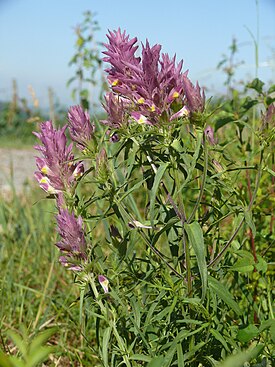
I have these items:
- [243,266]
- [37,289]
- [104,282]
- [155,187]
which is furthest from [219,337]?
[37,289]

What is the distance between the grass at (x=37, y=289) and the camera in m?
2.27

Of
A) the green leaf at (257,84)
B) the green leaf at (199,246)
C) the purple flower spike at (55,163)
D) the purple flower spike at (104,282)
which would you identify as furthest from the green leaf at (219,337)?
the green leaf at (257,84)

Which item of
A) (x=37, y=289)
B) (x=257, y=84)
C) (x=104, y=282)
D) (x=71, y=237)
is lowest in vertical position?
(x=37, y=289)

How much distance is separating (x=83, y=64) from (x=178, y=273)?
493cm

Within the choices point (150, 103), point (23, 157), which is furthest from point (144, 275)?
point (23, 157)

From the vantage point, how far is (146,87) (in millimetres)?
1331

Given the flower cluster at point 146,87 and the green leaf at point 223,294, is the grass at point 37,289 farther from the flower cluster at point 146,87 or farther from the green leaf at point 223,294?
the flower cluster at point 146,87

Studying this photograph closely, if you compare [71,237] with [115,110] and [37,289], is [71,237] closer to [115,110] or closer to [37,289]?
[115,110]

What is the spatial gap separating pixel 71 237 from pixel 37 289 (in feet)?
5.41

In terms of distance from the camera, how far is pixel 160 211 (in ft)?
5.08

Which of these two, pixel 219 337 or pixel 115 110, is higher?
pixel 115 110

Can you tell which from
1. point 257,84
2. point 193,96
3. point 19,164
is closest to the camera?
point 193,96

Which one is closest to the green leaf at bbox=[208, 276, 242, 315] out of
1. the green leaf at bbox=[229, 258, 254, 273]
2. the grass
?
the green leaf at bbox=[229, 258, 254, 273]

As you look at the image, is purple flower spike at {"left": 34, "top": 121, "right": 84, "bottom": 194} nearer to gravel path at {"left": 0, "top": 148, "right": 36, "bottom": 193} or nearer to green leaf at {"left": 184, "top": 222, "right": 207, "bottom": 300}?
green leaf at {"left": 184, "top": 222, "right": 207, "bottom": 300}
